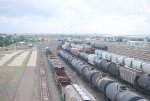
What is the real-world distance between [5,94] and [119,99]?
1715 cm

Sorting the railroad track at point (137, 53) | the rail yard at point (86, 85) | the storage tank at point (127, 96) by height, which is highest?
the storage tank at point (127, 96)

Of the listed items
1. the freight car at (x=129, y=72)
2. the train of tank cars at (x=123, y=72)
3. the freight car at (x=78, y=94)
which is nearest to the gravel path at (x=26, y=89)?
the train of tank cars at (x=123, y=72)

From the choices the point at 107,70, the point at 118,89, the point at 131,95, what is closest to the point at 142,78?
the point at 118,89

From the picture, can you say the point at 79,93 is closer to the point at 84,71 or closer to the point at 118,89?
the point at 118,89

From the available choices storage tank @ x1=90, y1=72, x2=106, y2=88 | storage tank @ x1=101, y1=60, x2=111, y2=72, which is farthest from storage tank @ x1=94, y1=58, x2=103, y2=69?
storage tank @ x1=90, y1=72, x2=106, y2=88

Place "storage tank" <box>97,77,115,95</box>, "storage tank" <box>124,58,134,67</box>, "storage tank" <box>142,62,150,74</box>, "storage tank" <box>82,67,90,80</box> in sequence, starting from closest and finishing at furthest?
1. "storage tank" <box>97,77,115,95</box>
2. "storage tank" <box>82,67,90,80</box>
3. "storage tank" <box>142,62,150,74</box>
4. "storage tank" <box>124,58,134,67</box>

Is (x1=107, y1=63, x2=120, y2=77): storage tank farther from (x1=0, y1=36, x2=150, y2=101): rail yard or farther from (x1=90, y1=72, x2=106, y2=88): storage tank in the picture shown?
(x1=90, y1=72, x2=106, y2=88): storage tank

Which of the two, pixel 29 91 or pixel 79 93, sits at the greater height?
pixel 79 93

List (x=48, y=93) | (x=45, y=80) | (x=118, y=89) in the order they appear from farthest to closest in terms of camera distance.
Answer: (x=45, y=80) → (x=48, y=93) → (x=118, y=89)

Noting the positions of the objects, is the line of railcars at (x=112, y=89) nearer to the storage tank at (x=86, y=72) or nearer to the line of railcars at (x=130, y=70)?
the storage tank at (x=86, y=72)

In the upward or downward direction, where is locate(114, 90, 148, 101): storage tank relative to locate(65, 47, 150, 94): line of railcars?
upward

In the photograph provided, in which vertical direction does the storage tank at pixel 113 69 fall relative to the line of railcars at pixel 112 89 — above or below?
below

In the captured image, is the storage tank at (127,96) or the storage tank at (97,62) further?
the storage tank at (97,62)

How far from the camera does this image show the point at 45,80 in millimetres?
47375
